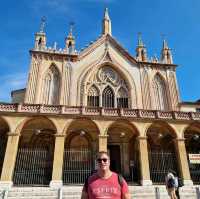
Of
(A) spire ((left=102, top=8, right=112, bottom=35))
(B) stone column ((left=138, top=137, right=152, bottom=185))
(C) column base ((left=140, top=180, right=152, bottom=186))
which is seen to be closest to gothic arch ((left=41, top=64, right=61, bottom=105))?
(A) spire ((left=102, top=8, right=112, bottom=35))

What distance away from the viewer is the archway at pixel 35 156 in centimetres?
1705

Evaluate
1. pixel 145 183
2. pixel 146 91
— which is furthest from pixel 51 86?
pixel 145 183

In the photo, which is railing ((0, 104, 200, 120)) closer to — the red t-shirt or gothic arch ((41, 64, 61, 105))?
gothic arch ((41, 64, 61, 105))

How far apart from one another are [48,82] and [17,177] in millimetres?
11314

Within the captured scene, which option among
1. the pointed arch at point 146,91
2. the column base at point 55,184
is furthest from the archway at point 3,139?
the pointed arch at point 146,91

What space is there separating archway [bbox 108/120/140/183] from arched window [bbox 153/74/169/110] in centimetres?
576

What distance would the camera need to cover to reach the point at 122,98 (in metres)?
25.5

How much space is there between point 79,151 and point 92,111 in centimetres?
361

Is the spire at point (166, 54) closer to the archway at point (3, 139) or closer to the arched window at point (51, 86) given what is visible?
the arched window at point (51, 86)

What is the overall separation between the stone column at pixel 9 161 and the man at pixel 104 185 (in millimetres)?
14463

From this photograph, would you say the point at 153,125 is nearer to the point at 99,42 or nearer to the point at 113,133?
the point at 113,133

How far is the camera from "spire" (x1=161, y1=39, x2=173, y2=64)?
2883 centimetres

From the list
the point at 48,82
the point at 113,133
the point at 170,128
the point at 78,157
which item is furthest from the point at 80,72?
the point at 170,128

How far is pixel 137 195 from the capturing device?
44.0 ft
